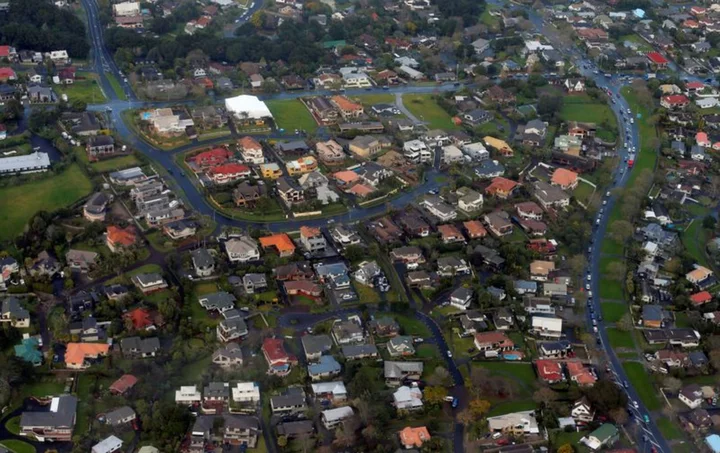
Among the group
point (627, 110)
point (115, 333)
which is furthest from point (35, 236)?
point (627, 110)

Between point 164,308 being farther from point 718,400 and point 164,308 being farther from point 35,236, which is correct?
point 718,400

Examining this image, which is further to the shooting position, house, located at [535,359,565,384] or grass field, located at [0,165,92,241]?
grass field, located at [0,165,92,241]

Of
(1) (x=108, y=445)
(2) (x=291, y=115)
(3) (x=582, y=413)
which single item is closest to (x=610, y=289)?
(3) (x=582, y=413)

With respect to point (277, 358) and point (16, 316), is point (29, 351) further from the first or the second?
point (277, 358)

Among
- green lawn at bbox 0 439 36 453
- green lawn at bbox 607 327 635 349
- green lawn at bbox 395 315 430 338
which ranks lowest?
green lawn at bbox 607 327 635 349

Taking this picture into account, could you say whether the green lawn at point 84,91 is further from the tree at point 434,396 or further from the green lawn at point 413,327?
the tree at point 434,396

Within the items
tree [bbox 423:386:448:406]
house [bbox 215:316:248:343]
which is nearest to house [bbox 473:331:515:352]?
tree [bbox 423:386:448:406]

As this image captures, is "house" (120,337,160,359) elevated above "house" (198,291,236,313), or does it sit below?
above

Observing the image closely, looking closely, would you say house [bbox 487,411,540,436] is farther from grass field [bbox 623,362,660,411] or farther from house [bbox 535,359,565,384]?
grass field [bbox 623,362,660,411]

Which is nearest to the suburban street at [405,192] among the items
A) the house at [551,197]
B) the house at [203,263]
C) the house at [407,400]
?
the house at [407,400]
